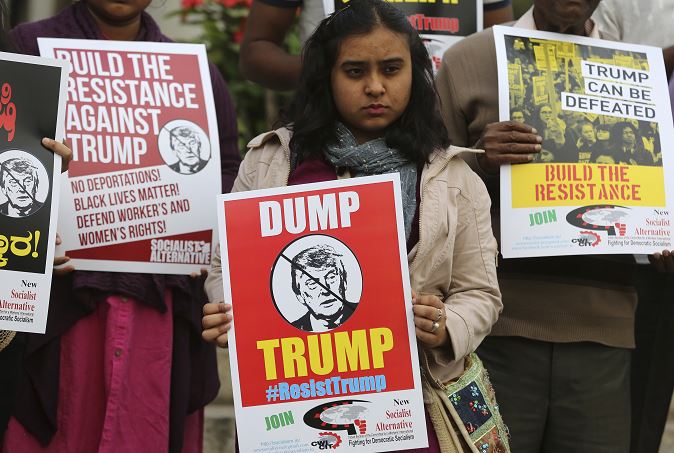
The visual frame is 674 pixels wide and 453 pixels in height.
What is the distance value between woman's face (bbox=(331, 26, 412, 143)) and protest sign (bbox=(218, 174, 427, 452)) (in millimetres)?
285

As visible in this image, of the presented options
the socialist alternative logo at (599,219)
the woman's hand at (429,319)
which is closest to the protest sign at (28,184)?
the woman's hand at (429,319)

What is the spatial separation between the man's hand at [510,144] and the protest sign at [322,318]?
68 centimetres

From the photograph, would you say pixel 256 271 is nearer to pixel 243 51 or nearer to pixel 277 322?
pixel 277 322

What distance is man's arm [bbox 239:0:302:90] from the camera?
479 centimetres

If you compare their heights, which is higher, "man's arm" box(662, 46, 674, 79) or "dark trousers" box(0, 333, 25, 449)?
"man's arm" box(662, 46, 674, 79)

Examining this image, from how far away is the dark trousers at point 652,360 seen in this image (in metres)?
4.77

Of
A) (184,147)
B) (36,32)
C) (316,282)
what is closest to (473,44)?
(184,147)

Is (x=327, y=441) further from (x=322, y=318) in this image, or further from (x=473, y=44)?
(x=473, y=44)

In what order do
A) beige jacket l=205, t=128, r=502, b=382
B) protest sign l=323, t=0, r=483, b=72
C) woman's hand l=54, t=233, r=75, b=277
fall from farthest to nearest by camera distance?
protest sign l=323, t=0, r=483, b=72, woman's hand l=54, t=233, r=75, b=277, beige jacket l=205, t=128, r=502, b=382

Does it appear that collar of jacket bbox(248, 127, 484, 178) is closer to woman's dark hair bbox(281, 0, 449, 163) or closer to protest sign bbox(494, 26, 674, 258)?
woman's dark hair bbox(281, 0, 449, 163)

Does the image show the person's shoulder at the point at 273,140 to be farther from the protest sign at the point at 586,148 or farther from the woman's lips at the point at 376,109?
the protest sign at the point at 586,148

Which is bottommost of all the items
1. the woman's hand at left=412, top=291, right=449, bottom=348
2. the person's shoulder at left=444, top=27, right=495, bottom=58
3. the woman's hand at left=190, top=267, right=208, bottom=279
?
the woman's hand at left=412, top=291, right=449, bottom=348

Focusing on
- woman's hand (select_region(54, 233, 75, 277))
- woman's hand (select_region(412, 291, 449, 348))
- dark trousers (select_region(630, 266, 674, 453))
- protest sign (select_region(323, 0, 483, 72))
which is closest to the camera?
woman's hand (select_region(412, 291, 449, 348))

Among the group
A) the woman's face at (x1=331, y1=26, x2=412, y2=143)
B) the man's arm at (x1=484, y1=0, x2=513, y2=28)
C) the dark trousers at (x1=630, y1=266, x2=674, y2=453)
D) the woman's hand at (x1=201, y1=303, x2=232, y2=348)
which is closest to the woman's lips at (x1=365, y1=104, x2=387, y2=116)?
the woman's face at (x1=331, y1=26, x2=412, y2=143)
